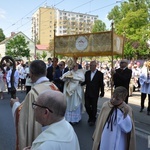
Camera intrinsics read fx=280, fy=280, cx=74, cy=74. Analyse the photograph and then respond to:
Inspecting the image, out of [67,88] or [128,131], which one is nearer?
[128,131]

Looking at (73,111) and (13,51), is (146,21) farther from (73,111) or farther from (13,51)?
(73,111)

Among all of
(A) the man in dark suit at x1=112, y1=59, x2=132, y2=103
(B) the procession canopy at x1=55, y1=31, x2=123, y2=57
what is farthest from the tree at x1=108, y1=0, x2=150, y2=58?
(A) the man in dark suit at x1=112, y1=59, x2=132, y2=103

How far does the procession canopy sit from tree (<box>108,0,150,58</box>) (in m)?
32.4

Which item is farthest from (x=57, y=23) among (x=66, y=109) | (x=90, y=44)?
→ (x=66, y=109)

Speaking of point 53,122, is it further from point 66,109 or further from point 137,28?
point 137,28

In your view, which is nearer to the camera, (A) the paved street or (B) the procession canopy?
(A) the paved street

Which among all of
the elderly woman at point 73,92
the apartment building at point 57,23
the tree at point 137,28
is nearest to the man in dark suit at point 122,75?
the elderly woman at point 73,92

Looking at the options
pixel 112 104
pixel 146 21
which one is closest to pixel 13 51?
pixel 146 21

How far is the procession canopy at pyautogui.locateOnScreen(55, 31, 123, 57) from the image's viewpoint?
840cm

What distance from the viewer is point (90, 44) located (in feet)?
29.3

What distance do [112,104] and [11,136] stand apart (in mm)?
3278

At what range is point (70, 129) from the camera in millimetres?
1933

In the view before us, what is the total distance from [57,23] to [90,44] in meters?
130

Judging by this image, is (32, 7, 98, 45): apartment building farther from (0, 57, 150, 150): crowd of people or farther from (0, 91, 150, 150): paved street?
(0, 57, 150, 150): crowd of people
